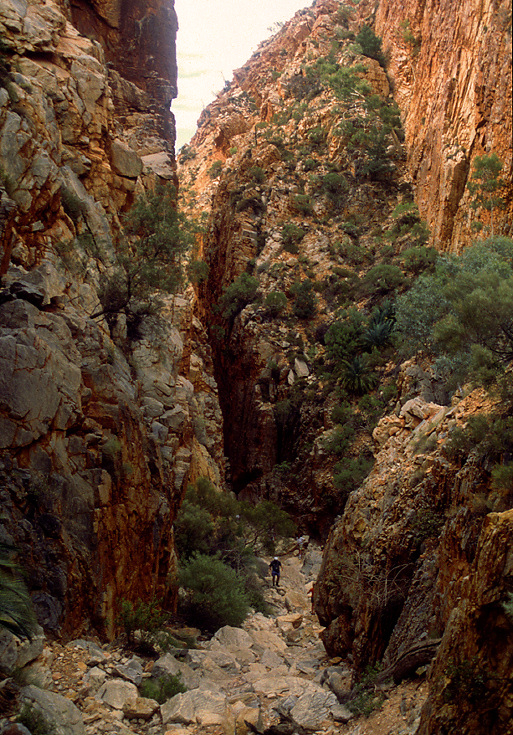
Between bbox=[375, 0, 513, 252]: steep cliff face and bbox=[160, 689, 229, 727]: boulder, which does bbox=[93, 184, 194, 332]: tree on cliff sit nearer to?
bbox=[160, 689, 229, 727]: boulder

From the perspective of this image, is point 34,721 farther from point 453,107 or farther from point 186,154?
point 186,154

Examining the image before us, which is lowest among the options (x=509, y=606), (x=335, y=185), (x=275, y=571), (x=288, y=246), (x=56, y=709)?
(x=275, y=571)

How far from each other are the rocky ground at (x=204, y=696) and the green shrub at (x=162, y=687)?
13cm

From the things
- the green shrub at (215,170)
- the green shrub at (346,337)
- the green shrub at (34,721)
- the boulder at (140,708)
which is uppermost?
the green shrub at (215,170)

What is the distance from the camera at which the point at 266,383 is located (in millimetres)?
28906

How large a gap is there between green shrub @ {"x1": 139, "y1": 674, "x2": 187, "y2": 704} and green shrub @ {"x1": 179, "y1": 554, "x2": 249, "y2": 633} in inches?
192

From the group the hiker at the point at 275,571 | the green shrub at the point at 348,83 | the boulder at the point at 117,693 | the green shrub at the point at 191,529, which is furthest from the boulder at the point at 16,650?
the green shrub at the point at 348,83

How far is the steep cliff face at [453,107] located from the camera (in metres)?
21.5

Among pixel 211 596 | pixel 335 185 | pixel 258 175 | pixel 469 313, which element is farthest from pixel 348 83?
pixel 211 596

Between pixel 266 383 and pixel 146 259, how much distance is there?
538 inches

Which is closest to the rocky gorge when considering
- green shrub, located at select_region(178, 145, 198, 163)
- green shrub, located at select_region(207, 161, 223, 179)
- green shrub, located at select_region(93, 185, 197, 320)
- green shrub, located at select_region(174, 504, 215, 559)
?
green shrub, located at select_region(93, 185, 197, 320)

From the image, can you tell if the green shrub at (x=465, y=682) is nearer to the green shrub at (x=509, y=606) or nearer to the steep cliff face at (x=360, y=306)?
the steep cliff face at (x=360, y=306)

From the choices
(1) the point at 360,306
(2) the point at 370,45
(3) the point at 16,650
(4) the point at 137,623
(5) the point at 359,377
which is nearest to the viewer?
(3) the point at 16,650

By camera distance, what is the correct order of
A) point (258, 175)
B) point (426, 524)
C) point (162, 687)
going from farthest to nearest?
point (258, 175)
point (426, 524)
point (162, 687)
